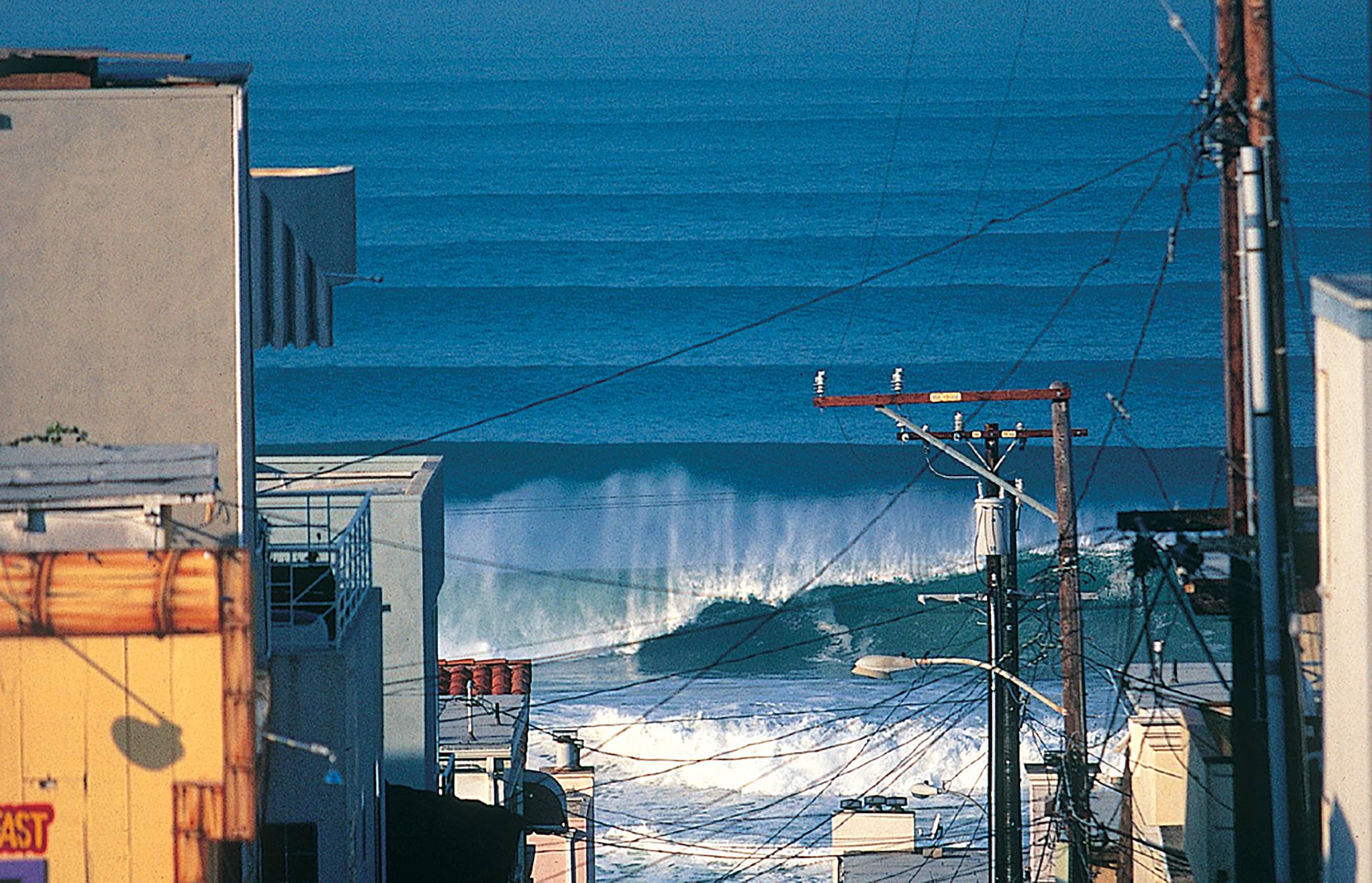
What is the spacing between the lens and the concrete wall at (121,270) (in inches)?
426

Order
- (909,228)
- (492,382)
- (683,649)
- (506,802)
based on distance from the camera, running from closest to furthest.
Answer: (506,802) → (683,649) → (492,382) → (909,228)

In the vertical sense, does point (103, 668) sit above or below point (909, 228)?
below

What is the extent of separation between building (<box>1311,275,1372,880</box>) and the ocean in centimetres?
169

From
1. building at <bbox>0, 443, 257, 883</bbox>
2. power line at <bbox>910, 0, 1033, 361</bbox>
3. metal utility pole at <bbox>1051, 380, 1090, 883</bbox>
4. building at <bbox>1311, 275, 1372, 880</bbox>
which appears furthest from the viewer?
power line at <bbox>910, 0, 1033, 361</bbox>

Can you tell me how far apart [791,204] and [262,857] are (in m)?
75.4

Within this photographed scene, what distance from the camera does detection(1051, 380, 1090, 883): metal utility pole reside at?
14.0 m

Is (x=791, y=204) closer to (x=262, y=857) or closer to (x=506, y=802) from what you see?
(x=506, y=802)

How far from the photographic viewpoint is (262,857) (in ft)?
36.7

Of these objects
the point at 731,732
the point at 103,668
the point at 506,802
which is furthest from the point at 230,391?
the point at 731,732

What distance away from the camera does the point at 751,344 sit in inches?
2736

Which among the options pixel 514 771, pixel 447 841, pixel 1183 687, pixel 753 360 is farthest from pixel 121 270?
pixel 753 360

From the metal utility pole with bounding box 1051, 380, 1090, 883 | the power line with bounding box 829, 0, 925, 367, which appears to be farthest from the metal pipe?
the power line with bounding box 829, 0, 925, 367

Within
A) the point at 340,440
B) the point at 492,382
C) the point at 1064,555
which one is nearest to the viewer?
the point at 1064,555

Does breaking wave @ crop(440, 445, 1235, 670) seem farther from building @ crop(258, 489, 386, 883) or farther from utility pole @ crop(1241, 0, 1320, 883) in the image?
utility pole @ crop(1241, 0, 1320, 883)
